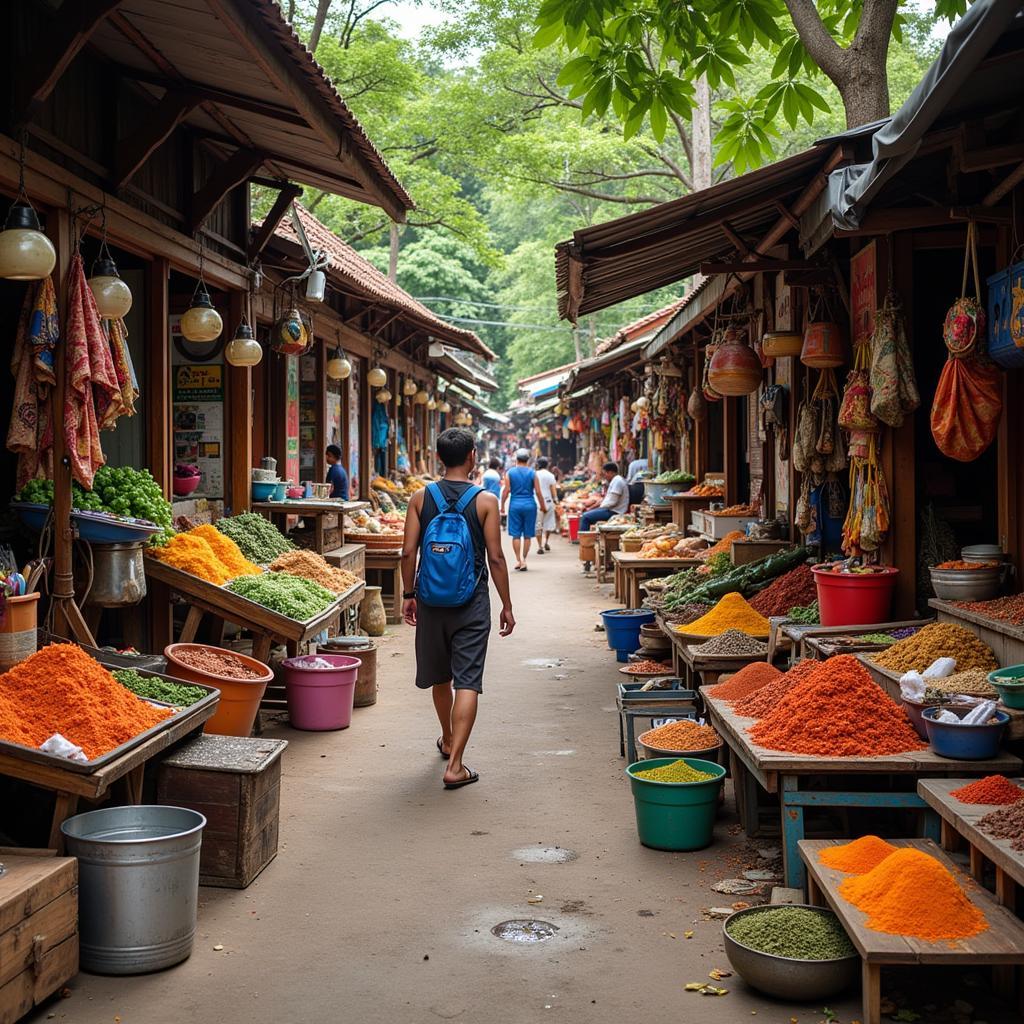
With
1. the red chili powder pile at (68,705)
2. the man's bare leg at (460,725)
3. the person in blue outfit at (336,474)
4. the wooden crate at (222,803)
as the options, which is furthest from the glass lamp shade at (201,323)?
the person in blue outfit at (336,474)

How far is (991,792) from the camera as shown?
4.18 meters

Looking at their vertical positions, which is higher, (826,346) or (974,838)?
(826,346)

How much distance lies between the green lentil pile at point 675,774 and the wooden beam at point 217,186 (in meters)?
5.75

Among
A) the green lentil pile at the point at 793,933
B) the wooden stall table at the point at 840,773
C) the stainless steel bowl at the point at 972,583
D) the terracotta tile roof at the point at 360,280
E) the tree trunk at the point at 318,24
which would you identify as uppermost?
the tree trunk at the point at 318,24

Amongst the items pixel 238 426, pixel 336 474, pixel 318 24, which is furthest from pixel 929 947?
pixel 318 24

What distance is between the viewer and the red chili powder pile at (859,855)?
4.19 metres

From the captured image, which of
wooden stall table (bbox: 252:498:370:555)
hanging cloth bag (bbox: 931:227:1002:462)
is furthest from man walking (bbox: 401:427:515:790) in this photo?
wooden stall table (bbox: 252:498:370:555)

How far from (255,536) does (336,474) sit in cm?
475

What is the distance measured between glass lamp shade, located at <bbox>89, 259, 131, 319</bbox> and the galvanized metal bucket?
333cm

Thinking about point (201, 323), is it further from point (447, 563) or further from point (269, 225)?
point (447, 563)

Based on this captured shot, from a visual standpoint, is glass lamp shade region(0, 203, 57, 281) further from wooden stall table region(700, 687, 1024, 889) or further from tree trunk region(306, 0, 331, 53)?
tree trunk region(306, 0, 331, 53)

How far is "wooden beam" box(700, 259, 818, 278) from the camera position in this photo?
8.08 m

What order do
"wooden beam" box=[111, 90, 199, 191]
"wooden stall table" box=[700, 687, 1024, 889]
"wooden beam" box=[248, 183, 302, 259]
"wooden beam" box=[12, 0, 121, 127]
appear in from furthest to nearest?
"wooden beam" box=[248, 183, 302, 259] → "wooden beam" box=[111, 90, 199, 191] → "wooden beam" box=[12, 0, 121, 127] → "wooden stall table" box=[700, 687, 1024, 889]

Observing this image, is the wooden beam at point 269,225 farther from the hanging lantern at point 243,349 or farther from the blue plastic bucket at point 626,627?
the blue plastic bucket at point 626,627
